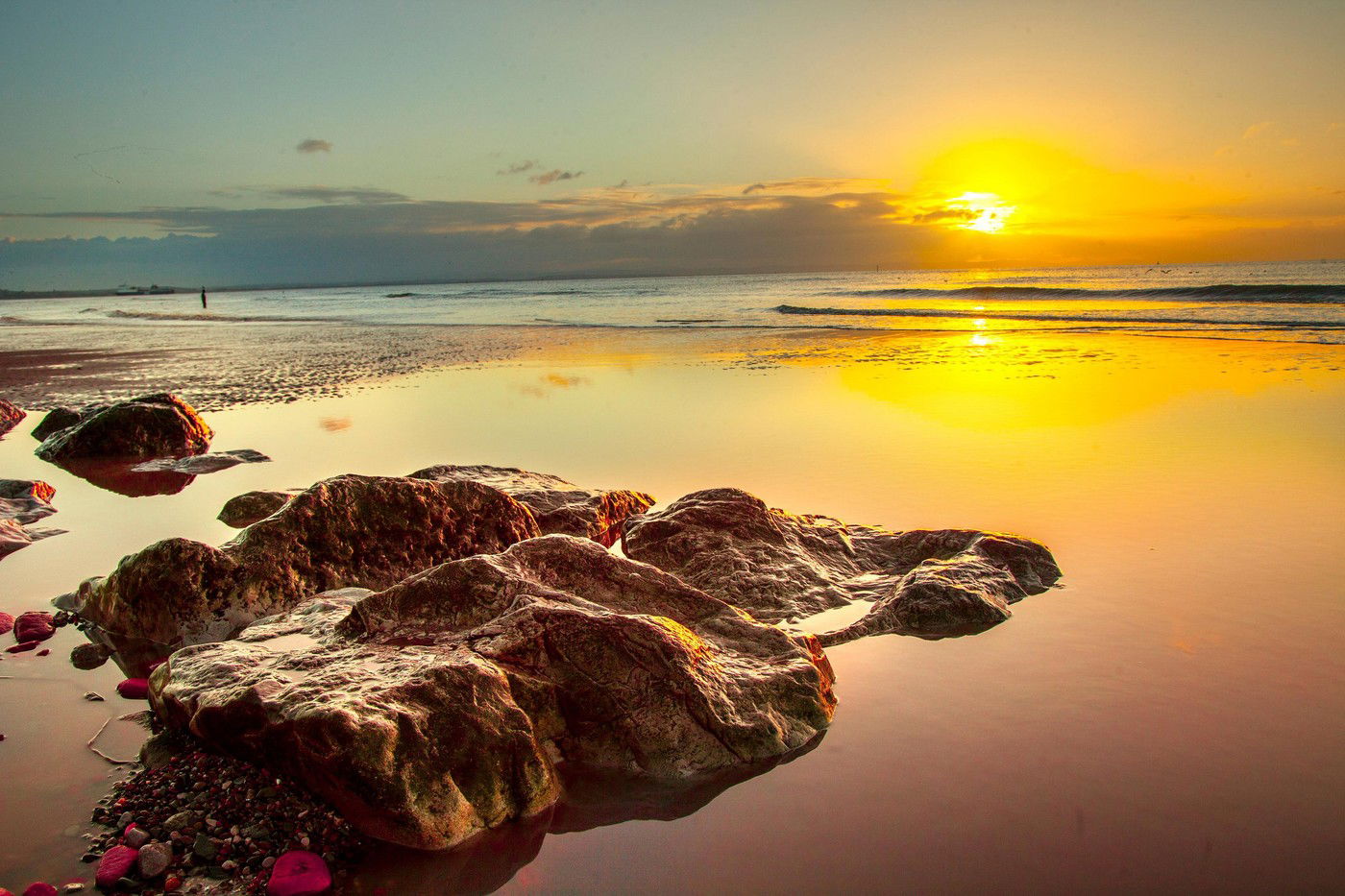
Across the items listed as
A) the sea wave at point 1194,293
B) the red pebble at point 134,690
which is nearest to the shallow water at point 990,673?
the red pebble at point 134,690

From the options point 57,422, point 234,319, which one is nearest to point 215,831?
point 57,422

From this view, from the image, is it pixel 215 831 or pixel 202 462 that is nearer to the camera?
pixel 215 831

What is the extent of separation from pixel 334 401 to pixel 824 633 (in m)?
11.0

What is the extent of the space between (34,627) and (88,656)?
0.63 meters

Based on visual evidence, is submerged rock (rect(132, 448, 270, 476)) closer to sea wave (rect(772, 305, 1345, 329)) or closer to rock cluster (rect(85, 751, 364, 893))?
rock cluster (rect(85, 751, 364, 893))

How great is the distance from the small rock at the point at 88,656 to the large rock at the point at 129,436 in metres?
5.93

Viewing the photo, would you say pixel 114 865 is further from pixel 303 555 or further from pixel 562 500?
pixel 562 500

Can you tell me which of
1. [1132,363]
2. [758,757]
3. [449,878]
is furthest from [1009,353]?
[449,878]

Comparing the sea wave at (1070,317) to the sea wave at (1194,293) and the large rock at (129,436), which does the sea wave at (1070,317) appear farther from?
the large rock at (129,436)

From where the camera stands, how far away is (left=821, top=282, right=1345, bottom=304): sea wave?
30.7 metres

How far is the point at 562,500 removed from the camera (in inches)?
287

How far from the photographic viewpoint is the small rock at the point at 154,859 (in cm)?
303

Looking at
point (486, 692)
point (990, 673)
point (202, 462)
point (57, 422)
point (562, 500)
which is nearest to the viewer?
point (486, 692)

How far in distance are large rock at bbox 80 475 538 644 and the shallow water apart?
479 mm
